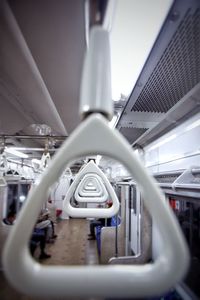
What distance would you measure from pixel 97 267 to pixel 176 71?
89cm

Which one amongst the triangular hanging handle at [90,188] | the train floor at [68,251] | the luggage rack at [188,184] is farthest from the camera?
the train floor at [68,251]

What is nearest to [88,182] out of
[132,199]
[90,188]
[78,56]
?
[90,188]

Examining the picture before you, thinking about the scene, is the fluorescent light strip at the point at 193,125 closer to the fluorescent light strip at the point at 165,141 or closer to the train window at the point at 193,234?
the fluorescent light strip at the point at 165,141

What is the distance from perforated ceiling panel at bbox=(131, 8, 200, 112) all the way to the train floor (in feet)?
12.6

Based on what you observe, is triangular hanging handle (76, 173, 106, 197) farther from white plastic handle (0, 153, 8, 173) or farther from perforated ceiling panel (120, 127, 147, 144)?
white plastic handle (0, 153, 8, 173)

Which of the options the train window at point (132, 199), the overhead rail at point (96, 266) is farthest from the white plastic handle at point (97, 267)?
the train window at point (132, 199)

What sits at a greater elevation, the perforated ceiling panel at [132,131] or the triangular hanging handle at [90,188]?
the perforated ceiling panel at [132,131]

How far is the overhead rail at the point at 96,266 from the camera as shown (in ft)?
1.19

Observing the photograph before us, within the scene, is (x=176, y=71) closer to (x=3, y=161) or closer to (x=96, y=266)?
(x=96, y=266)

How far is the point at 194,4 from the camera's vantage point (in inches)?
23.0

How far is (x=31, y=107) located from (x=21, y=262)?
6.79 ft

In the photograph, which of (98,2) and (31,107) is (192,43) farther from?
(31,107)

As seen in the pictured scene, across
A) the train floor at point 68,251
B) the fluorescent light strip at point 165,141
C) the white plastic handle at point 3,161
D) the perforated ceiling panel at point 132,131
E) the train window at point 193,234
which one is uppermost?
the perforated ceiling panel at point 132,131

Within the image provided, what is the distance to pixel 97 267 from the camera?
15.1 inches
